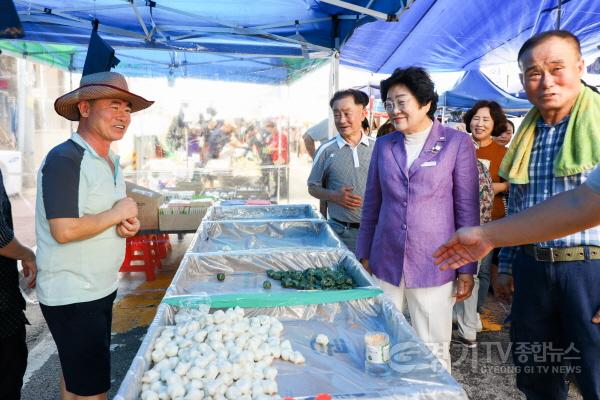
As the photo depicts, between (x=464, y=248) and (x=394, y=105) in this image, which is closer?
(x=464, y=248)

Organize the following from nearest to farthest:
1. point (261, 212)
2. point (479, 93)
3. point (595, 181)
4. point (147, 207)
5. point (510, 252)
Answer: point (595, 181)
point (510, 252)
point (261, 212)
point (147, 207)
point (479, 93)

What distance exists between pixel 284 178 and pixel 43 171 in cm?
582

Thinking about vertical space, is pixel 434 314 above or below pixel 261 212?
below

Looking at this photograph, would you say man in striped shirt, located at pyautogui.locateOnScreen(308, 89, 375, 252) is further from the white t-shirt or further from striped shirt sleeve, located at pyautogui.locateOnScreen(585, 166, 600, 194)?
striped shirt sleeve, located at pyautogui.locateOnScreen(585, 166, 600, 194)

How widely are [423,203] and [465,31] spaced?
3.61 metres

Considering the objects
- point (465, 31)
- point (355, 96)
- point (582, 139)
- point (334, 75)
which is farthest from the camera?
point (334, 75)

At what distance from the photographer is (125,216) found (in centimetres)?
177

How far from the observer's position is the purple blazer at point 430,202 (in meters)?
2.00

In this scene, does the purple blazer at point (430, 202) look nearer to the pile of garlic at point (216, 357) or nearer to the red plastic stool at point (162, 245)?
the pile of garlic at point (216, 357)

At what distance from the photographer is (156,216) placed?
14.6ft

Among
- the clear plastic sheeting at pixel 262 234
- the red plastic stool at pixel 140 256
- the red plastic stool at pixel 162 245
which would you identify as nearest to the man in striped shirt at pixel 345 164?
the clear plastic sheeting at pixel 262 234

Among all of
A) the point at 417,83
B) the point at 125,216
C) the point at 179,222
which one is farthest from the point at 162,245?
the point at 417,83

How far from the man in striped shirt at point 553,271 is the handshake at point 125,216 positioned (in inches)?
63.1

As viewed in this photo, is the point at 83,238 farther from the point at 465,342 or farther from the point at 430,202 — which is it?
the point at 465,342
